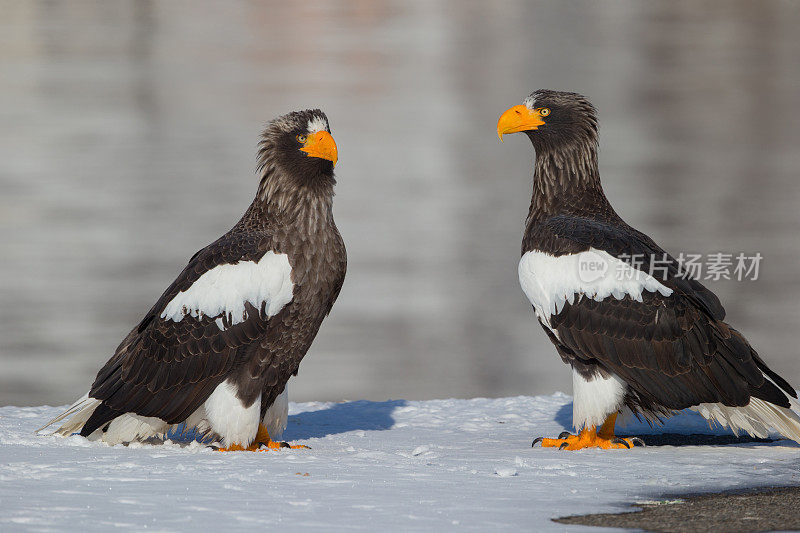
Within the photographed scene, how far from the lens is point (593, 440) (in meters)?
7.67

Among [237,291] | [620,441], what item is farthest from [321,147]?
[620,441]

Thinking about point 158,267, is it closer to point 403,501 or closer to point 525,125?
point 525,125

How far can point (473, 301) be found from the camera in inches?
632

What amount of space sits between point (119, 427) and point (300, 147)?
7.42 feet

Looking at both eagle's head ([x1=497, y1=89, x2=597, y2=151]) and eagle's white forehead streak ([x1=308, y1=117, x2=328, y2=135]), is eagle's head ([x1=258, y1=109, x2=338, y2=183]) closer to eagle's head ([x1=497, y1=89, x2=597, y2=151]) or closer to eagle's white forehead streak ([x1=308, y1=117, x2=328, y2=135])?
eagle's white forehead streak ([x1=308, y1=117, x2=328, y2=135])

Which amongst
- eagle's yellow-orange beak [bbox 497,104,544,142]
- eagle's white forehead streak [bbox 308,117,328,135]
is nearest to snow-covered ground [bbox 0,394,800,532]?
eagle's white forehead streak [bbox 308,117,328,135]

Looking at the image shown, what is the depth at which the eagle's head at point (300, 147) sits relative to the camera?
25.8 feet

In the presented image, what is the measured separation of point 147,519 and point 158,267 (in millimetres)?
13225

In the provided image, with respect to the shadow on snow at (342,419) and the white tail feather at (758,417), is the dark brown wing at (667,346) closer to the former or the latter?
the white tail feather at (758,417)

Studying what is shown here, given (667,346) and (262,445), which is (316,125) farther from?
(667,346)

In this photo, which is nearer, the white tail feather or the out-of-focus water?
the white tail feather

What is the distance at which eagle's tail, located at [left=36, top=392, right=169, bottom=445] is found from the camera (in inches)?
295

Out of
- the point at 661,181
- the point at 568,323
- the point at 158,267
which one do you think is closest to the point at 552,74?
the point at 661,181

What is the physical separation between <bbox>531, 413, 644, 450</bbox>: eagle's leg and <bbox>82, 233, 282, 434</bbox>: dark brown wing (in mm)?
2114
